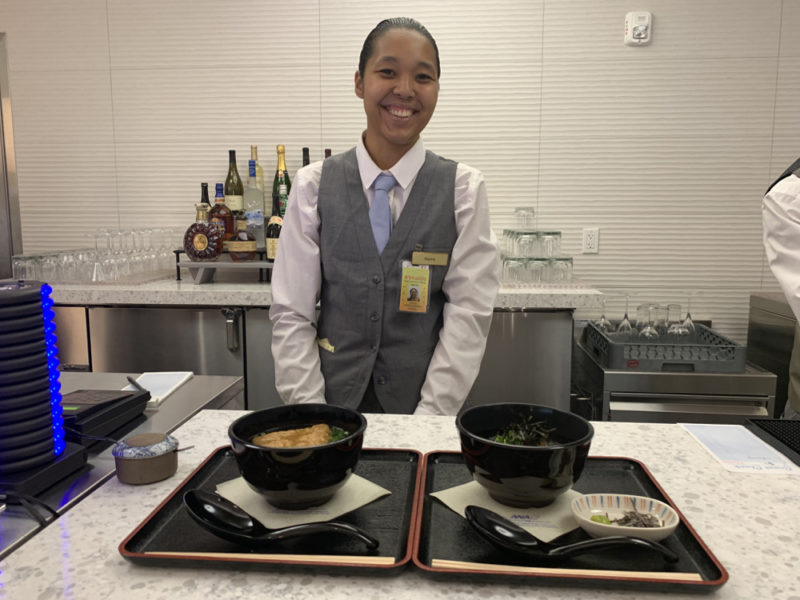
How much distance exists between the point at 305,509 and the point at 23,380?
1.39 feet

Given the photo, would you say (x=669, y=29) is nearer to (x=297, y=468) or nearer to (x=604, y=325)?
(x=604, y=325)

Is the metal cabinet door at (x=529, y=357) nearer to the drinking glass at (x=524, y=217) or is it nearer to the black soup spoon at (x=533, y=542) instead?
the drinking glass at (x=524, y=217)

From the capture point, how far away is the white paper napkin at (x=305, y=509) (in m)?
0.77

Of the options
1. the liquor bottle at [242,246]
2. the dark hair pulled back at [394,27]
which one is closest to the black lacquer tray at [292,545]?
the dark hair pulled back at [394,27]

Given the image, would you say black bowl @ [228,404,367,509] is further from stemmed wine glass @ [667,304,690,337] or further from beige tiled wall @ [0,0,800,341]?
beige tiled wall @ [0,0,800,341]

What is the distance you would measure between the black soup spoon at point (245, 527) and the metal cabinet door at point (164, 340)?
7.00 ft

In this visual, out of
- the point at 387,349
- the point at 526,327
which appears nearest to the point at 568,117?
the point at 526,327

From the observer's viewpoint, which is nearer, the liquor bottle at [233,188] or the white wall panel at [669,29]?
the white wall panel at [669,29]

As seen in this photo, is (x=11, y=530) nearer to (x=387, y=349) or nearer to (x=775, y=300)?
(x=387, y=349)

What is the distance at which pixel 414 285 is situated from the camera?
68.2 inches

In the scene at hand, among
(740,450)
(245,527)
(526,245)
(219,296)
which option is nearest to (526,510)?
(245,527)

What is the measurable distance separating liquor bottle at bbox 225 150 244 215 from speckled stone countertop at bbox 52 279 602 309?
48 centimetres

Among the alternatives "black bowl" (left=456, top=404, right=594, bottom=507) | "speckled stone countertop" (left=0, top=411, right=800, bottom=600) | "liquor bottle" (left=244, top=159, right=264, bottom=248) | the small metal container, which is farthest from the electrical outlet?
the small metal container

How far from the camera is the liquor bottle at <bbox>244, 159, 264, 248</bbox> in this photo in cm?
318
